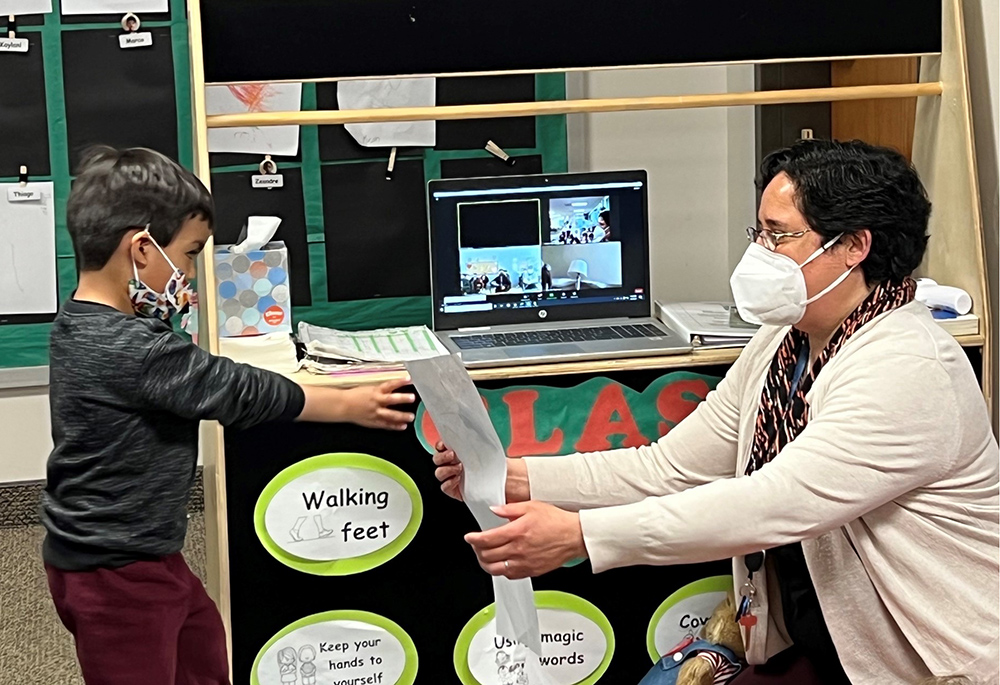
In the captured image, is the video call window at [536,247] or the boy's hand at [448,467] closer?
the boy's hand at [448,467]

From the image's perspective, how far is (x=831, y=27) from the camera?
2207 millimetres

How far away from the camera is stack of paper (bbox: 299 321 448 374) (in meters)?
2.10

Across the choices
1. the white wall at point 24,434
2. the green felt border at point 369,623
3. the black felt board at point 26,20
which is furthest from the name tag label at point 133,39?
the green felt border at point 369,623

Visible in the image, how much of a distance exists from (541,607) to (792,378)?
2.35 ft

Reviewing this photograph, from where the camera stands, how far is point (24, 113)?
312cm

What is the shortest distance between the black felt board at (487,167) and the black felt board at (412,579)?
104 centimetres

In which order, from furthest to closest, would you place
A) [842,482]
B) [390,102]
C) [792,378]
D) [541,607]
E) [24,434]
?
[24,434]
[390,102]
[541,607]
[792,378]
[842,482]

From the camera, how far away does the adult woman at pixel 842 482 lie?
1.51m

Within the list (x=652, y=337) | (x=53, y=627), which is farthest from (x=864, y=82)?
(x=53, y=627)

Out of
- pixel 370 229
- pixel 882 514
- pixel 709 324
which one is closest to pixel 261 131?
pixel 370 229

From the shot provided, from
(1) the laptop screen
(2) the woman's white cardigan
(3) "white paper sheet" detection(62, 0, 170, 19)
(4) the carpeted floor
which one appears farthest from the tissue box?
(3) "white paper sheet" detection(62, 0, 170, 19)

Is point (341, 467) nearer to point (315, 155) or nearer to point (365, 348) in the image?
point (365, 348)

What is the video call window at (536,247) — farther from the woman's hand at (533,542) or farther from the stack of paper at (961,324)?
the woman's hand at (533,542)

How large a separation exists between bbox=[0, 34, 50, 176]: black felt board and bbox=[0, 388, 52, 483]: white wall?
2.01 ft
